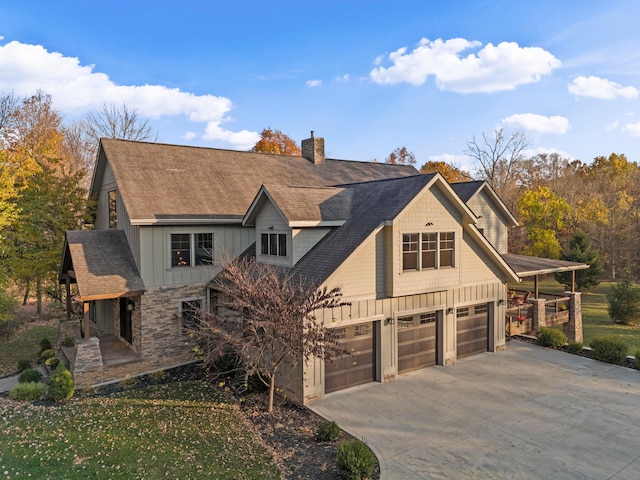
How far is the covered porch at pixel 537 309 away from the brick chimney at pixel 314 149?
11074 millimetres

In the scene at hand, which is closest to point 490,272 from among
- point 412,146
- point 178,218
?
point 178,218

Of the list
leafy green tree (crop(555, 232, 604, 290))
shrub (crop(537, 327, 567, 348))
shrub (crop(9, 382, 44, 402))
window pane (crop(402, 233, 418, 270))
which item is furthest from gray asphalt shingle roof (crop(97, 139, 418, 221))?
leafy green tree (crop(555, 232, 604, 290))

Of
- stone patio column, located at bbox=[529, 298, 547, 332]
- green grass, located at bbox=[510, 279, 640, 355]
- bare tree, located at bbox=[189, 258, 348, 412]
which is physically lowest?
green grass, located at bbox=[510, 279, 640, 355]

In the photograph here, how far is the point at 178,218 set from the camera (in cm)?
1495

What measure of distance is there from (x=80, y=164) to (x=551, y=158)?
5323 centimetres

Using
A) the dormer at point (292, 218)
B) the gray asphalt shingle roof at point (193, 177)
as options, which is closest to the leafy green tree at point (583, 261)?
the gray asphalt shingle roof at point (193, 177)

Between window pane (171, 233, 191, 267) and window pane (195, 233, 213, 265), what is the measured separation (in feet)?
1.11

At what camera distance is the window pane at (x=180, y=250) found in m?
15.4

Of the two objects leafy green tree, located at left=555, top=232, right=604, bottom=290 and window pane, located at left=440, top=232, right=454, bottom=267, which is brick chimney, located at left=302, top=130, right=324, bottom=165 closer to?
window pane, located at left=440, top=232, right=454, bottom=267

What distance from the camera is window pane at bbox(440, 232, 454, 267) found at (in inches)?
549

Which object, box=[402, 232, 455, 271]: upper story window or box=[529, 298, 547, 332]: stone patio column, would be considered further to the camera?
box=[529, 298, 547, 332]: stone patio column

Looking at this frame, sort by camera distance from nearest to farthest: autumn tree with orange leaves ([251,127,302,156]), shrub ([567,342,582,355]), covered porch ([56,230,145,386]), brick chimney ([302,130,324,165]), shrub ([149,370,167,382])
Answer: covered porch ([56,230,145,386])
shrub ([149,370,167,382])
shrub ([567,342,582,355])
brick chimney ([302,130,324,165])
autumn tree with orange leaves ([251,127,302,156])

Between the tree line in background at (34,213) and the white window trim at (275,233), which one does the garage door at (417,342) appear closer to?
the white window trim at (275,233)

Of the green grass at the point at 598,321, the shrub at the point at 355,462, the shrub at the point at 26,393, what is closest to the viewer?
the shrub at the point at 355,462
